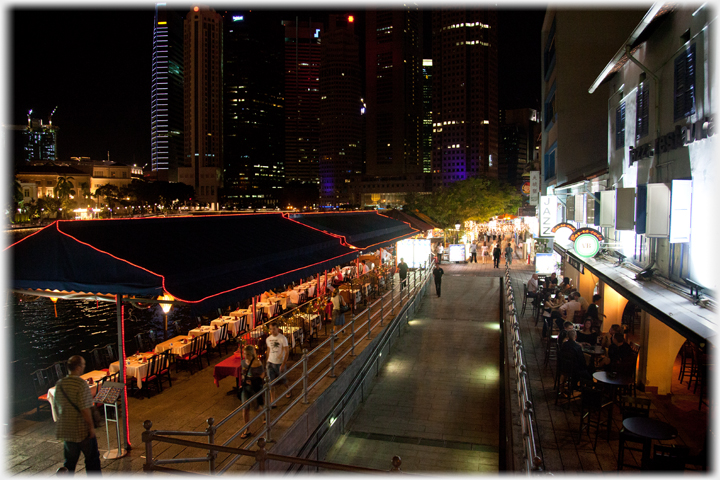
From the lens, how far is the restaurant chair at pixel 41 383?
25.9 ft

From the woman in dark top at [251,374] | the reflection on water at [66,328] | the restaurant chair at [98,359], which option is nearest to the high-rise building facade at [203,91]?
the reflection on water at [66,328]

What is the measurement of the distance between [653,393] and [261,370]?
7592mm

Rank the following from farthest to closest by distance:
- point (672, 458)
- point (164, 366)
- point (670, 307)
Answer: point (164, 366), point (670, 307), point (672, 458)

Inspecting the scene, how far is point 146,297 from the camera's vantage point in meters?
7.04

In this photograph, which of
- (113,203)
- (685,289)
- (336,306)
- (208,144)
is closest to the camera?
(685,289)

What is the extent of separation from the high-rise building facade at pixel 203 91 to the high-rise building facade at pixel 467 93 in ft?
281

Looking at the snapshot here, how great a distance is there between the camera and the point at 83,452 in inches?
217

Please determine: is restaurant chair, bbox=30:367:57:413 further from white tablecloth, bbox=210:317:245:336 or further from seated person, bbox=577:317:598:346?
seated person, bbox=577:317:598:346

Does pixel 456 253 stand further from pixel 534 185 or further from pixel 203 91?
pixel 203 91

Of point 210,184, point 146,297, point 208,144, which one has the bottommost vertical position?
point 146,297

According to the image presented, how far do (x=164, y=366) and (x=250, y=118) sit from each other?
187278 mm

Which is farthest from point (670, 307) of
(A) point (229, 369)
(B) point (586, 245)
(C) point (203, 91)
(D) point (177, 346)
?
(C) point (203, 91)

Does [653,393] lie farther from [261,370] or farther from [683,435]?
[261,370]

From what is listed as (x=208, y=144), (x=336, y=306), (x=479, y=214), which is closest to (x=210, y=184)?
(x=208, y=144)
